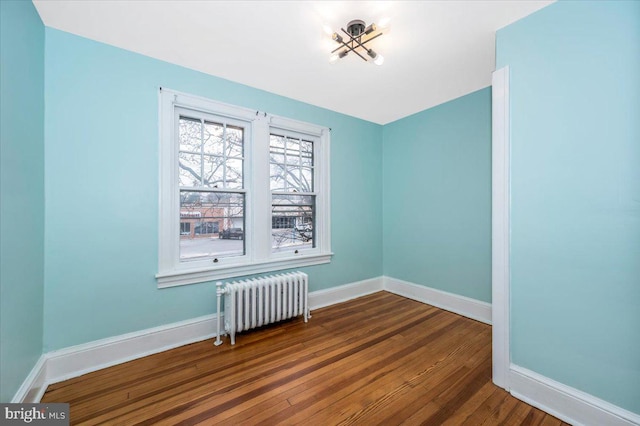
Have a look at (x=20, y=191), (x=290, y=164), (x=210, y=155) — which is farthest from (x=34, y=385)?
(x=290, y=164)

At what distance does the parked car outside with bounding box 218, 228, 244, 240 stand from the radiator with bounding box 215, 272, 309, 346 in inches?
20.8

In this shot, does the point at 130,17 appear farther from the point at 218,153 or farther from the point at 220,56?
the point at 218,153

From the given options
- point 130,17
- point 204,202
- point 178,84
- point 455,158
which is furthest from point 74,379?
point 455,158

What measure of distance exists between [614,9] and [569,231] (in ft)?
4.55

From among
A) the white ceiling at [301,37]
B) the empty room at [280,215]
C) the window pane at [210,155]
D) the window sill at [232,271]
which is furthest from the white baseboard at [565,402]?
the window pane at [210,155]

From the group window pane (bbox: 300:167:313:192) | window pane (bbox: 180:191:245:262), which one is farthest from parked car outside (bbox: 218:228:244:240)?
window pane (bbox: 300:167:313:192)

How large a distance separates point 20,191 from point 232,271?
1692mm

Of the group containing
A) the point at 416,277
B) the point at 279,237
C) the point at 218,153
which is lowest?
the point at 416,277

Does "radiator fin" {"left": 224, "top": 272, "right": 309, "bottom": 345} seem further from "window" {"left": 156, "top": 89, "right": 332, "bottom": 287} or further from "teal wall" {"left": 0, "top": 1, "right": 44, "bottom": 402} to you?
"teal wall" {"left": 0, "top": 1, "right": 44, "bottom": 402}

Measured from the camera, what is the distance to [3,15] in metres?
1.37

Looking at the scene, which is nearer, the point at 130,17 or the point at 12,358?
the point at 12,358

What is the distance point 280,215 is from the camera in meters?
3.24

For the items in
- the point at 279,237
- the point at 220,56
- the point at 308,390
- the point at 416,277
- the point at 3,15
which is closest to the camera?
the point at 3,15

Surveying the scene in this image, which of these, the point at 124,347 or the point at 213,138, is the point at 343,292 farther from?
the point at 213,138
